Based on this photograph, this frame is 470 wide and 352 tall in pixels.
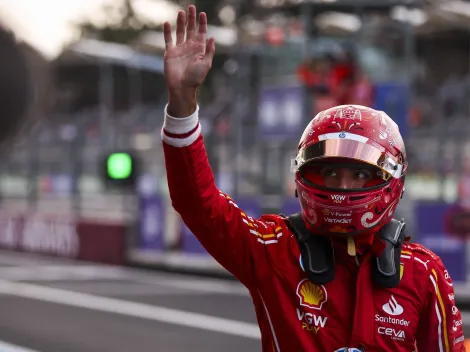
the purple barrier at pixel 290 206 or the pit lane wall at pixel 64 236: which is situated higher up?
the purple barrier at pixel 290 206

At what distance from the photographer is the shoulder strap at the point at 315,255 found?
9.41ft

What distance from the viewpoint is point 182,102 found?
2.75 m

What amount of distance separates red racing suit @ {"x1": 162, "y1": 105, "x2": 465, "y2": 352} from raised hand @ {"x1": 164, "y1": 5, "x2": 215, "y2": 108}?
0.10 meters

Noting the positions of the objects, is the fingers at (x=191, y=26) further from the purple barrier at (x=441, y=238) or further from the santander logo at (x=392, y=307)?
the purple barrier at (x=441, y=238)

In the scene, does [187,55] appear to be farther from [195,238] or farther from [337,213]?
[195,238]

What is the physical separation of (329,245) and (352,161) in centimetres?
23

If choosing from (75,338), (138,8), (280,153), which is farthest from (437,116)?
(138,8)

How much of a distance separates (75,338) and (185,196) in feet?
25.0

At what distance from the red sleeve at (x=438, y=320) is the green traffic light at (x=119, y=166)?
415 inches

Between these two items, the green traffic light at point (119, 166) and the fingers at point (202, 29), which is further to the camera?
the green traffic light at point (119, 166)

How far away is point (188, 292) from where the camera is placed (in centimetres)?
1435

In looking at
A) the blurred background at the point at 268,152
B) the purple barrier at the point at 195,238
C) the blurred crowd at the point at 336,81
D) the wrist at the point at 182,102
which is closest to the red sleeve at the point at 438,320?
the wrist at the point at 182,102

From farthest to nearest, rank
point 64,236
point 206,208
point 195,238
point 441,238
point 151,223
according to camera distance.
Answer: point 64,236, point 151,223, point 195,238, point 441,238, point 206,208

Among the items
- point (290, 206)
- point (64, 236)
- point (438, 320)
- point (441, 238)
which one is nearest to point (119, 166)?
point (290, 206)
